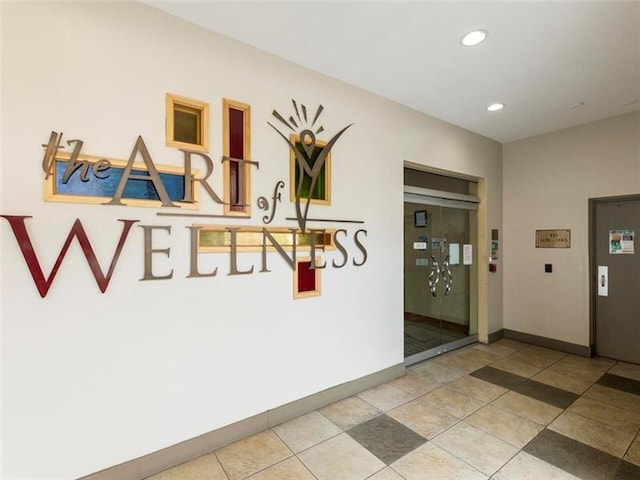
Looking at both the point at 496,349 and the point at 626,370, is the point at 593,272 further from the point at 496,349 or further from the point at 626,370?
the point at 496,349

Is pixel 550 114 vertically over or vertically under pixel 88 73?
over

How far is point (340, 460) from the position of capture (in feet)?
7.63

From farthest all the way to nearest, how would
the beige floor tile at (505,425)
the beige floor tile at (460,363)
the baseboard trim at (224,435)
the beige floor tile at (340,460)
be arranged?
the beige floor tile at (460,363) < the beige floor tile at (505,425) < the beige floor tile at (340,460) < the baseboard trim at (224,435)

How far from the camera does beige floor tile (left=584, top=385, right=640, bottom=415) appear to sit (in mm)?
3070

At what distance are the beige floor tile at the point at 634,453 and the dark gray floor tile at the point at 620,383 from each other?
1.16 m

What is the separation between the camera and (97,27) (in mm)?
2027

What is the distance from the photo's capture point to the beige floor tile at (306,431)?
2.50 m

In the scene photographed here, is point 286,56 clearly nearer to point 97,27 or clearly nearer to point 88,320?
point 97,27

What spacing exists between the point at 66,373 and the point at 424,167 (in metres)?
4.02

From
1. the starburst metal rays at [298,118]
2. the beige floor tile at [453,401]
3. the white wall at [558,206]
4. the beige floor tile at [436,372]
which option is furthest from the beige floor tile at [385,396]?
the white wall at [558,206]

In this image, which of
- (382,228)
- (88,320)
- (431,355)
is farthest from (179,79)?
(431,355)

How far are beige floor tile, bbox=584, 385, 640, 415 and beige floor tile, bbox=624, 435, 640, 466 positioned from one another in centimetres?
66

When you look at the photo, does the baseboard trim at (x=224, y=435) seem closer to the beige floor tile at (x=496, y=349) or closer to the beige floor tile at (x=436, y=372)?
the beige floor tile at (x=436, y=372)

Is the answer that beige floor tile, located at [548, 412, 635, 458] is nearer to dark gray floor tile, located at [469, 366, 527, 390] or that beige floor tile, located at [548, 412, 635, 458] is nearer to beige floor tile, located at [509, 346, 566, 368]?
dark gray floor tile, located at [469, 366, 527, 390]
